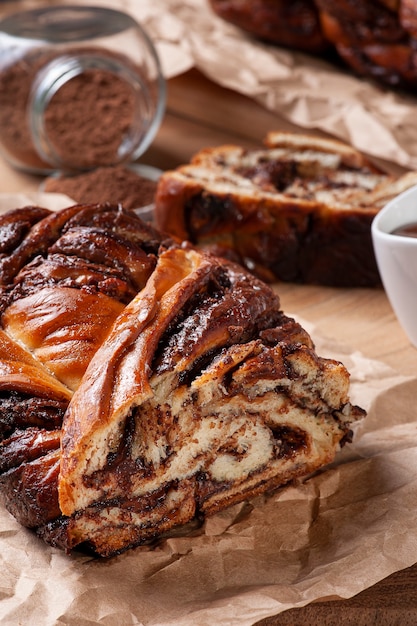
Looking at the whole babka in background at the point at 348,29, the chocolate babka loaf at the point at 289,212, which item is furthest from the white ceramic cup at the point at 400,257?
the whole babka in background at the point at 348,29

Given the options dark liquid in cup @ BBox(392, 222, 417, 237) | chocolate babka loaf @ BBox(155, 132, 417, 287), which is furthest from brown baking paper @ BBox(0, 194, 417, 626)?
chocolate babka loaf @ BBox(155, 132, 417, 287)

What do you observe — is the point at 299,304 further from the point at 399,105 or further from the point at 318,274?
the point at 399,105

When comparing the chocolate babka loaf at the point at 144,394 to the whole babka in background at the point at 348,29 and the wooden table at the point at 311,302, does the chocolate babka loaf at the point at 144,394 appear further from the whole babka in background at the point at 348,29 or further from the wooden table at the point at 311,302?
the whole babka in background at the point at 348,29

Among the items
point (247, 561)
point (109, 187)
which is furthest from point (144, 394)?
point (109, 187)

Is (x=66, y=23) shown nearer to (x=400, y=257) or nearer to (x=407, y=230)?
(x=407, y=230)

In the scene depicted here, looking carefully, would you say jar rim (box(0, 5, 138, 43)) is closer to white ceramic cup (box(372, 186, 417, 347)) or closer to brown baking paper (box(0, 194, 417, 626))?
white ceramic cup (box(372, 186, 417, 347))

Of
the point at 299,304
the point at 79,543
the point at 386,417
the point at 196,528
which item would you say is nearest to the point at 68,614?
the point at 79,543
